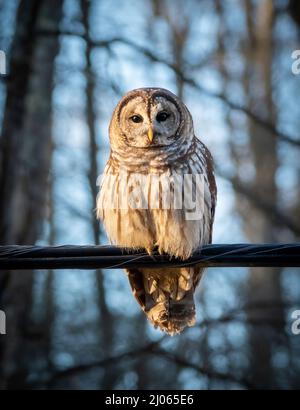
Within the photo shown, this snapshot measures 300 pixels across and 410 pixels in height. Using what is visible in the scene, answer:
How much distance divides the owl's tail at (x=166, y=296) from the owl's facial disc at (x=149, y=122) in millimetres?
1189

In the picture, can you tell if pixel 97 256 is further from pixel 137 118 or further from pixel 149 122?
pixel 137 118

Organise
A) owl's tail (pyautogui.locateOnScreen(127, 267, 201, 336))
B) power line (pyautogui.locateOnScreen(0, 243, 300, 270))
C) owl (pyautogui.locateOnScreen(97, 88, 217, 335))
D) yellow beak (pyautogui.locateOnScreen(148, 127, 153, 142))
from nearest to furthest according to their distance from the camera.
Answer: power line (pyautogui.locateOnScreen(0, 243, 300, 270)) → owl (pyautogui.locateOnScreen(97, 88, 217, 335)) → yellow beak (pyautogui.locateOnScreen(148, 127, 153, 142)) → owl's tail (pyautogui.locateOnScreen(127, 267, 201, 336))

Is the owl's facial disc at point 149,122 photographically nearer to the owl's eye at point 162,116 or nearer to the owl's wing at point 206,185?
the owl's eye at point 162,116

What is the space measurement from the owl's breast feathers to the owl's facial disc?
7.1 inches

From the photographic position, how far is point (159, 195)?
559cm

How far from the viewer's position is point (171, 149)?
19.3 feet

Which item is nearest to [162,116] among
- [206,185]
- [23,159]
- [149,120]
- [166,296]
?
[149,120]

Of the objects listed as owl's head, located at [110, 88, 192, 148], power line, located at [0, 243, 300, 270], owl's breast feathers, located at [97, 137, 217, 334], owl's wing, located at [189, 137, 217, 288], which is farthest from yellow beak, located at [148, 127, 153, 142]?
power line, located at [0, 243, 300, 270]

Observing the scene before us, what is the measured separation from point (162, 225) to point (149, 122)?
Answer: 39.2 inches

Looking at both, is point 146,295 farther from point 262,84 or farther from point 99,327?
point 262,84

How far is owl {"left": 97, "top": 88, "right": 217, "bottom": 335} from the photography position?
566 centimetres

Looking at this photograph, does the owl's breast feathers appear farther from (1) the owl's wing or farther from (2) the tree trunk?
(2) the tree trunk

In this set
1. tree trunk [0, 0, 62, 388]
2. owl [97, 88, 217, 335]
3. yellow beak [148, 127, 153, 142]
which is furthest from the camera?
tree trunk [0, 0, 62, 388]
